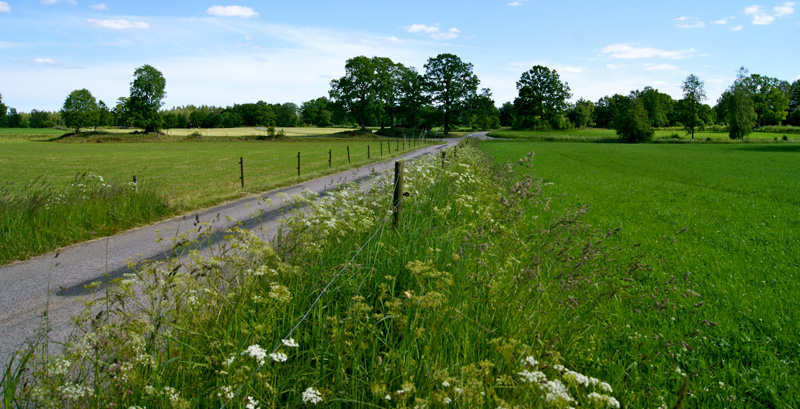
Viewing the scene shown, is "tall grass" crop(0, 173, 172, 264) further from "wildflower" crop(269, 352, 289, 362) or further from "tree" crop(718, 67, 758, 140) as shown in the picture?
"tree" crop(718, 67, 758, 140)

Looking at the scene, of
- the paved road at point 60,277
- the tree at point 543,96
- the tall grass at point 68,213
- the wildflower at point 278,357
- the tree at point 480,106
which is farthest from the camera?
the tree at point 543,96

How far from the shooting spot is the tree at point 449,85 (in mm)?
81062

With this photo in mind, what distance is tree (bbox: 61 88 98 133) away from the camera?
277 feet

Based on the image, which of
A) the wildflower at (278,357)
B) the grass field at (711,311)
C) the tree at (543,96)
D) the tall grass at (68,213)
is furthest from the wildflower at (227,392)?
the tree at (543,96)

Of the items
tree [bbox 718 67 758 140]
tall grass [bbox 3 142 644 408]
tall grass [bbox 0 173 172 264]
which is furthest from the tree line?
tall grass [bbox 3 142 644 408]

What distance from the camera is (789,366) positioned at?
3861mm

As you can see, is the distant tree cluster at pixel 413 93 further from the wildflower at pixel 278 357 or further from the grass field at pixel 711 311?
the wildflower at pixel 278 357

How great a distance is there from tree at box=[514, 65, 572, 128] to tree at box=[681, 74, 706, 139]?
2250cm

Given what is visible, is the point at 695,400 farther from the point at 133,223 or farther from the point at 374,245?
the point at 133,223

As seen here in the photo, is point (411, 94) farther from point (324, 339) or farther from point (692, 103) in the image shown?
point (324, 339)

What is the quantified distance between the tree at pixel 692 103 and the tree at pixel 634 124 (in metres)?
15.4

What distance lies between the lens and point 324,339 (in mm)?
3012

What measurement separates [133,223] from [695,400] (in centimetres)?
1071

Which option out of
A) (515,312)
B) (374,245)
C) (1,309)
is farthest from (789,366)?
(1,309)
